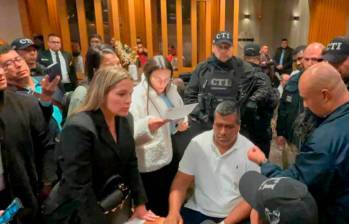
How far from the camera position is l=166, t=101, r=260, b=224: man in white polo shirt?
5.94 feet

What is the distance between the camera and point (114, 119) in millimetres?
1513

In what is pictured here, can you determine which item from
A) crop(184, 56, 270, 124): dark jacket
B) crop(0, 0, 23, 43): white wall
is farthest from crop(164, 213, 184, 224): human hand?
crop(0, 0, 23, 43): white wall

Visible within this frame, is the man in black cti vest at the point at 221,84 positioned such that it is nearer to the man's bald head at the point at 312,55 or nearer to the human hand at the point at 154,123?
the man's bald head at the point at 312,55

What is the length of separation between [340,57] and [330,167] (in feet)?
3.72

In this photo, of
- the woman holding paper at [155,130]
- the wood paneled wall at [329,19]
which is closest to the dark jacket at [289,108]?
the woman holding paper at [155,130]

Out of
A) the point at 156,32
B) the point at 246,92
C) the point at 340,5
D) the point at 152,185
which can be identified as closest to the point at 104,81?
the point at 152,185

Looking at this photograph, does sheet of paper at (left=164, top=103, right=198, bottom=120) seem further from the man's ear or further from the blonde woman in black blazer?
the man's ear

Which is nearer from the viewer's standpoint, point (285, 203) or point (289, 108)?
point (285, 203)

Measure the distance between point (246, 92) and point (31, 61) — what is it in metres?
1.88

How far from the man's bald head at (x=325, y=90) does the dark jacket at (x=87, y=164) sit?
90 cm

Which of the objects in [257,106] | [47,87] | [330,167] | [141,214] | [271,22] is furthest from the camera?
[271,22]

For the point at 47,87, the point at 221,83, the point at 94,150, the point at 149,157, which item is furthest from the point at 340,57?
the point at 47,87

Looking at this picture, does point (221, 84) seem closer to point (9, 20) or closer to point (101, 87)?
point (101, 87)

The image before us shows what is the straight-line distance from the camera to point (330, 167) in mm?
1206
